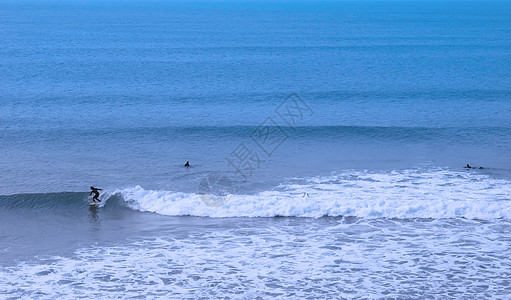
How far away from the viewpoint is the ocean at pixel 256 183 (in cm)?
1736

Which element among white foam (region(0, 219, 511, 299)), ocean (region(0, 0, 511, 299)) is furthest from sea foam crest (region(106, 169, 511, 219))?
white foam (region(0, 219, 511, 299))

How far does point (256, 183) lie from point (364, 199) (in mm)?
5562

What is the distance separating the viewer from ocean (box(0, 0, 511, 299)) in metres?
17.4

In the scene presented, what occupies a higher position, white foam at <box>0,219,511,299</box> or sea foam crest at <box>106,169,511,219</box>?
sea foam crest at <box>106,169,511,219</box>

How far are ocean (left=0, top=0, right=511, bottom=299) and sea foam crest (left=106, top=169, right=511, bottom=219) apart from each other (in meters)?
0.11

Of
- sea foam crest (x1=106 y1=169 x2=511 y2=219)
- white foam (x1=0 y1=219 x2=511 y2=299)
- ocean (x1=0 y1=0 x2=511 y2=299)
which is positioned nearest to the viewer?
white foam (x1=0 y1=219 x2=511 y2=299)

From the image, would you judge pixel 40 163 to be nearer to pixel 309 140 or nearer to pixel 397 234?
pixel 309 140

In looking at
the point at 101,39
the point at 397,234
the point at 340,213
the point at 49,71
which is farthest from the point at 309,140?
the point at 101,39

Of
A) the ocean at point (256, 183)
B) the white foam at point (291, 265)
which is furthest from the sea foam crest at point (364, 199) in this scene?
the white foam at point (291, 265)

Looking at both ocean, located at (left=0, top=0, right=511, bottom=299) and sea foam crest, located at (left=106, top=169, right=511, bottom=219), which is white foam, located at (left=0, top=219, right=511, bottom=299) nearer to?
ocean, located at (left=0, top=0, right=511, bottom=299)

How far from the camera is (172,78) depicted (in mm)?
53500

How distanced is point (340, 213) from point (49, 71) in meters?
44.8

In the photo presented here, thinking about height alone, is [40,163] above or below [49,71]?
below

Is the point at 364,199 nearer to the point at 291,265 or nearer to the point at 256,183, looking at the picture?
the point at 256,183
